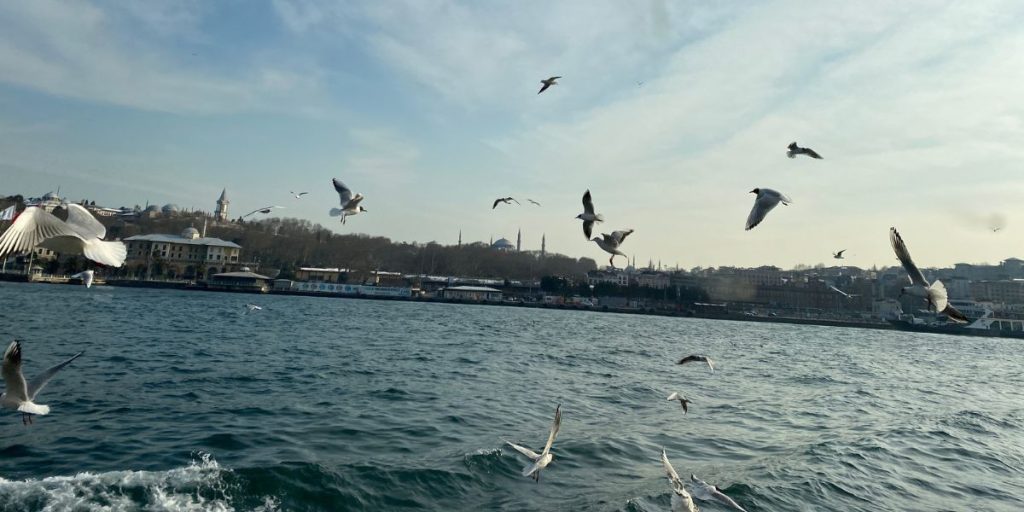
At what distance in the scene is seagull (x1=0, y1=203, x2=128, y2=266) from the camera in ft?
13.0

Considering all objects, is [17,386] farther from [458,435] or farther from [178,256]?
[178,256]

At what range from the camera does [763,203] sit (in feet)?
19.3

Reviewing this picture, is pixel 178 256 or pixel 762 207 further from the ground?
pixel 178 256

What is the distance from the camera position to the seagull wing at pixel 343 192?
8460mm

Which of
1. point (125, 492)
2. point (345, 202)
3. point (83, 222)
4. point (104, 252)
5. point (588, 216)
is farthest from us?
point (345, 202)

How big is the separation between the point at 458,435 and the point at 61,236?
4.74 meters

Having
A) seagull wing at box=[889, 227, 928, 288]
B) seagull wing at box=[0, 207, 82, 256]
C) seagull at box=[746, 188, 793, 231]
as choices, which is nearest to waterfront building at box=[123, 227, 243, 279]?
seagull wing at box=[0, 207, 82, 256]

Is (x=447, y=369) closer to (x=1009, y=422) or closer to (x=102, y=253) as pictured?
(x=102, y=253)

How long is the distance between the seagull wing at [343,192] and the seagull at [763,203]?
18.2 ft

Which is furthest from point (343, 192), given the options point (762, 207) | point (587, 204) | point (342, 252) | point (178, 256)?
point (342, 252)

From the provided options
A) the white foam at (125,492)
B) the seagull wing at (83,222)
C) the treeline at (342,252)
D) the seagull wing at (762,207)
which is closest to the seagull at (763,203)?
the seagull wing at (762,207)

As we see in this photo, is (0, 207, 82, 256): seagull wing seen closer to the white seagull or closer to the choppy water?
the choppy water

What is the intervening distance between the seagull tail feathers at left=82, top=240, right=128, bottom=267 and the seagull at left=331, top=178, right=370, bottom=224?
354 centimetres

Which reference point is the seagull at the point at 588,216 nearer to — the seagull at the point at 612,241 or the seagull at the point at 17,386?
the seagull at the point at 612,241
